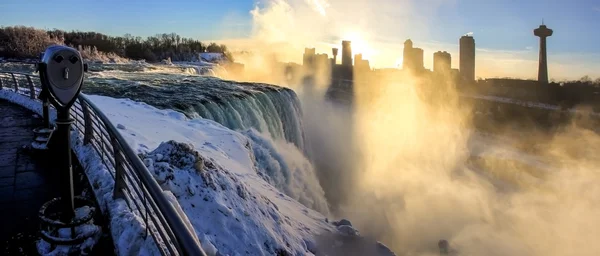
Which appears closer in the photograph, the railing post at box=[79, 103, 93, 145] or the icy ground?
the railing post at box=[79, 103, 93, 145]

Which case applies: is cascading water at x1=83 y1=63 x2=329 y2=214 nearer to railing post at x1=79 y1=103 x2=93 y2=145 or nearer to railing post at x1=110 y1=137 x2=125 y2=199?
railing post at x1=79 y1=103 x2=93 y2=145

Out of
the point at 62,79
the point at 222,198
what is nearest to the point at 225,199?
the point at 222,198

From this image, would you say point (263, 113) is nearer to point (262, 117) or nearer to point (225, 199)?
point (262, 117)

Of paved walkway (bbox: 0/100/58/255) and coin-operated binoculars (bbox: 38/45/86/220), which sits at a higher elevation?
coin-operated binoculars (bbox: 38/45/86/220)

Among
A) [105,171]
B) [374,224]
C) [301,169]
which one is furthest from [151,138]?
[374,224]

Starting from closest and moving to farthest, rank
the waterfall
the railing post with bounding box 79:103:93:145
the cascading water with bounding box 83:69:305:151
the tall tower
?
the railing post with bounding box 79:103:93:145 < the cascading water with bounding box 83:69:305:151 < the waterfall < the tall tower

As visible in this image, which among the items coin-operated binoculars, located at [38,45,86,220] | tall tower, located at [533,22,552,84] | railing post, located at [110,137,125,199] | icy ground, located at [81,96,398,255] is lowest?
icy ground, located at [81,96,398,255]

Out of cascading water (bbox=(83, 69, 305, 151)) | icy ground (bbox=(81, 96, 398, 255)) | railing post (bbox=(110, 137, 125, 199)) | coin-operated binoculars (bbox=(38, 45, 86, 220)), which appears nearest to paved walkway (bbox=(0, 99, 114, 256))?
railing post (bbox=(110, 137, 125, 199))

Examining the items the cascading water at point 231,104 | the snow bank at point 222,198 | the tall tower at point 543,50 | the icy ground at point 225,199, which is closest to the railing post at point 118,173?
the icy ground at point 225,199

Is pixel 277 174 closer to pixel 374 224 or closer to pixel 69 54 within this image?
pixel 374 224
